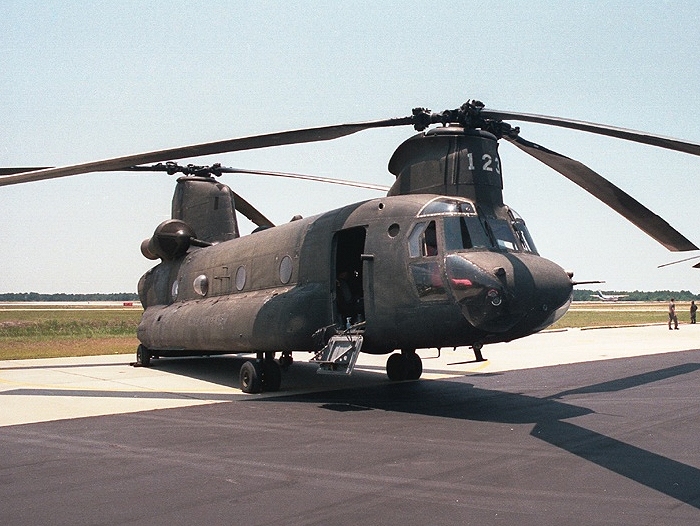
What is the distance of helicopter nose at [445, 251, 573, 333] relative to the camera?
10.5 metres

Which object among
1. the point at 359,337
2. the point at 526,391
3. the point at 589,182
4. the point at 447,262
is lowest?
the point at 526,391

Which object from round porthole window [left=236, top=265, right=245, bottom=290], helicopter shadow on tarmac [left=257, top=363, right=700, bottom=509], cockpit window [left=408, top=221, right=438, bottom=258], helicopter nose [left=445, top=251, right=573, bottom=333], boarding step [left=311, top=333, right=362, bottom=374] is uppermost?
cockpit window [left=408, top=221, right=438, bottom=258]

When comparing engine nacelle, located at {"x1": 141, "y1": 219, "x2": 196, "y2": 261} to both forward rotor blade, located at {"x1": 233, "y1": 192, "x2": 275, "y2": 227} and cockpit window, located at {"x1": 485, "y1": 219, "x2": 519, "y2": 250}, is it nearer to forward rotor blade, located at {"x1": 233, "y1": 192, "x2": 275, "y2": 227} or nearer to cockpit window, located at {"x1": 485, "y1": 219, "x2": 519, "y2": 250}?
forward rotor blade, located at {"x1": 233, "y1": 192, "x2": 275, "y2": 227}

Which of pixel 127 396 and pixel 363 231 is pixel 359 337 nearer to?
pixel 363 231

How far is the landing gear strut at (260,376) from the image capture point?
538 inches

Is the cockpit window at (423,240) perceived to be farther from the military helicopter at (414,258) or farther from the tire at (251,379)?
the tire at (251,379)

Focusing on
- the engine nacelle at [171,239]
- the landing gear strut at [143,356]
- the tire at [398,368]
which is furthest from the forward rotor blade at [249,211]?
the tire at [398,368]

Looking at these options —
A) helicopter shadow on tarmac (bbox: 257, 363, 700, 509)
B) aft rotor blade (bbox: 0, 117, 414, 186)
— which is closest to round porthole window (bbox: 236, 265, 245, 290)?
helicopter shadow on tarmac (bbox: 257, 363, 700, 509)

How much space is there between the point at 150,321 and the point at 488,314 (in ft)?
37.4

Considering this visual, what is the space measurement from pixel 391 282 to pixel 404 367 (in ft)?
14.5

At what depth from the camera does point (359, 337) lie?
1202 cm

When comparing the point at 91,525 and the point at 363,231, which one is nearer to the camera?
the point at 91,525

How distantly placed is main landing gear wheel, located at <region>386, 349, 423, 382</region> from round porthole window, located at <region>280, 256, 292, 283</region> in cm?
327

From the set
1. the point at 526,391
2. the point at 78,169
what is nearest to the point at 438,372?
the point at 526,391
